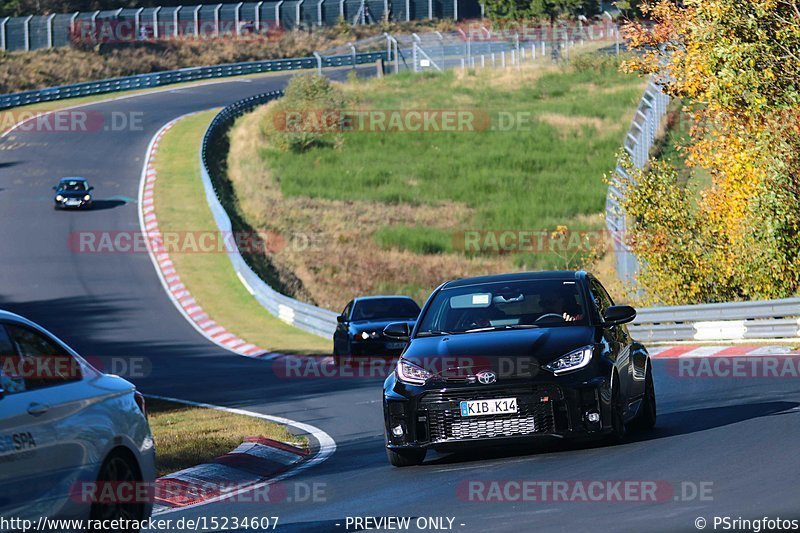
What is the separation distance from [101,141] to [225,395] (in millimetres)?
42865

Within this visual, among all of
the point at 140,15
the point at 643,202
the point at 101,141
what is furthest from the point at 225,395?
the point at 140,15

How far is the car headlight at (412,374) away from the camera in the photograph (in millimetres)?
11086

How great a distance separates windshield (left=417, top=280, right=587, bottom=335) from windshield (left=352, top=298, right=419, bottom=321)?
13571mm

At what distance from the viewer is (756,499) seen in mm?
8242

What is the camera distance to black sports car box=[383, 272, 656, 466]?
10758 mm

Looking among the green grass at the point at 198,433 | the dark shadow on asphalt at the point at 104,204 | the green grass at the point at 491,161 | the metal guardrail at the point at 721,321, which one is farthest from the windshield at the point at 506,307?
the dark shadow on asphalt at the point at 104,204

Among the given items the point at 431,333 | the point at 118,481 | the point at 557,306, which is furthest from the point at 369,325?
the point at 118,481

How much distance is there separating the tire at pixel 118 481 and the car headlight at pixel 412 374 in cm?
343

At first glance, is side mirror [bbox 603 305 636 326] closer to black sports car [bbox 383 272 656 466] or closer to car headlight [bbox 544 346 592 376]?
black sports car [bbox 383 272 656 466]

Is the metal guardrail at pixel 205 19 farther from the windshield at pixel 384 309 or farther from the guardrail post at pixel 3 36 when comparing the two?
the windshield at pixel 384 309

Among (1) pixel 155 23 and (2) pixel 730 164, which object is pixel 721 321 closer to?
(2) pixel 730 164

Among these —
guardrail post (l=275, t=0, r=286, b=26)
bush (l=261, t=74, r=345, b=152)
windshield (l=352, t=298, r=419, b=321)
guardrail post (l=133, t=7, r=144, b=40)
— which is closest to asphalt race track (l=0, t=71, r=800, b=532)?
windshield (l=352, t=298, r=419, b=321)

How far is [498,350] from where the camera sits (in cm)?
1100

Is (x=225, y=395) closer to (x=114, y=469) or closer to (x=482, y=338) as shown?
(x=482, y=338)
